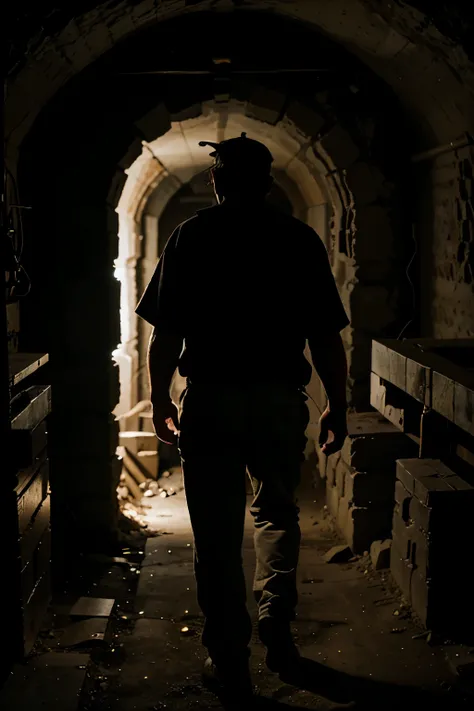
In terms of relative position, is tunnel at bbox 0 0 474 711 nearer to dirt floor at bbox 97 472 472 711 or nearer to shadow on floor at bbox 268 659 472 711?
dirt floor at bbox 97 472 472 711

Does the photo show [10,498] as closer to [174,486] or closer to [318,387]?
[318,387]

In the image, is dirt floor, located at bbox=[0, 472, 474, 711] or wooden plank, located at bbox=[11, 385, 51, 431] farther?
wooden plank, located at bbox=[11, 385, 51, 431]

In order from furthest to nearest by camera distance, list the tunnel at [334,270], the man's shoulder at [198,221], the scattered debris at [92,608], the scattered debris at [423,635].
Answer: the scattered debris at [92,608]
the tunnel at [334,270]
the scattered debris at [423,635]
the man's shoulder at [198,221]

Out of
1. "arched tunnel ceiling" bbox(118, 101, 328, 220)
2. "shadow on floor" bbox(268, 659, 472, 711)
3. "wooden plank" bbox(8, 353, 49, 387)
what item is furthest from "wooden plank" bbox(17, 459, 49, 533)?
"arched tunnel ceiling" bbox(118, 101, 328, 220)

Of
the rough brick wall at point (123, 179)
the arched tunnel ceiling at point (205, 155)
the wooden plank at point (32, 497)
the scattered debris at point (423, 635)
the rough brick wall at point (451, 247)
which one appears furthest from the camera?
the arched tunnel ceiling at point (205, 155)

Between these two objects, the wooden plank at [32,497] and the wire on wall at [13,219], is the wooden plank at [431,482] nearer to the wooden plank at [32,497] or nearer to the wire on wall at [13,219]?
the wooden plank at [32,497]

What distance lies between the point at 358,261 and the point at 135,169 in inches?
111

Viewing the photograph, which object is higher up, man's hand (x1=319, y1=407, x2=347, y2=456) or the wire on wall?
the wire on wall

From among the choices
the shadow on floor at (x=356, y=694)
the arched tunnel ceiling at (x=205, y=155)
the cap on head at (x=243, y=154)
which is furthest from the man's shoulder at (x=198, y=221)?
the arched tunnel ceiling at (x=205, y=155)

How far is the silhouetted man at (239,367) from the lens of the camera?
2.90m

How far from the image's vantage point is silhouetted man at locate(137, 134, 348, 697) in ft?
9.52

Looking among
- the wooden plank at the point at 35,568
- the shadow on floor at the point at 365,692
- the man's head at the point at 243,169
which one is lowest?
the shadow on floor at the point at 365,692

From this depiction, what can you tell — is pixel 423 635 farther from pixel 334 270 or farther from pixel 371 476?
pixel 334 270

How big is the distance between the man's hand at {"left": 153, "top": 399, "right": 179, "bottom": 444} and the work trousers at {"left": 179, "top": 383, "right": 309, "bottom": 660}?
0.31 feet
